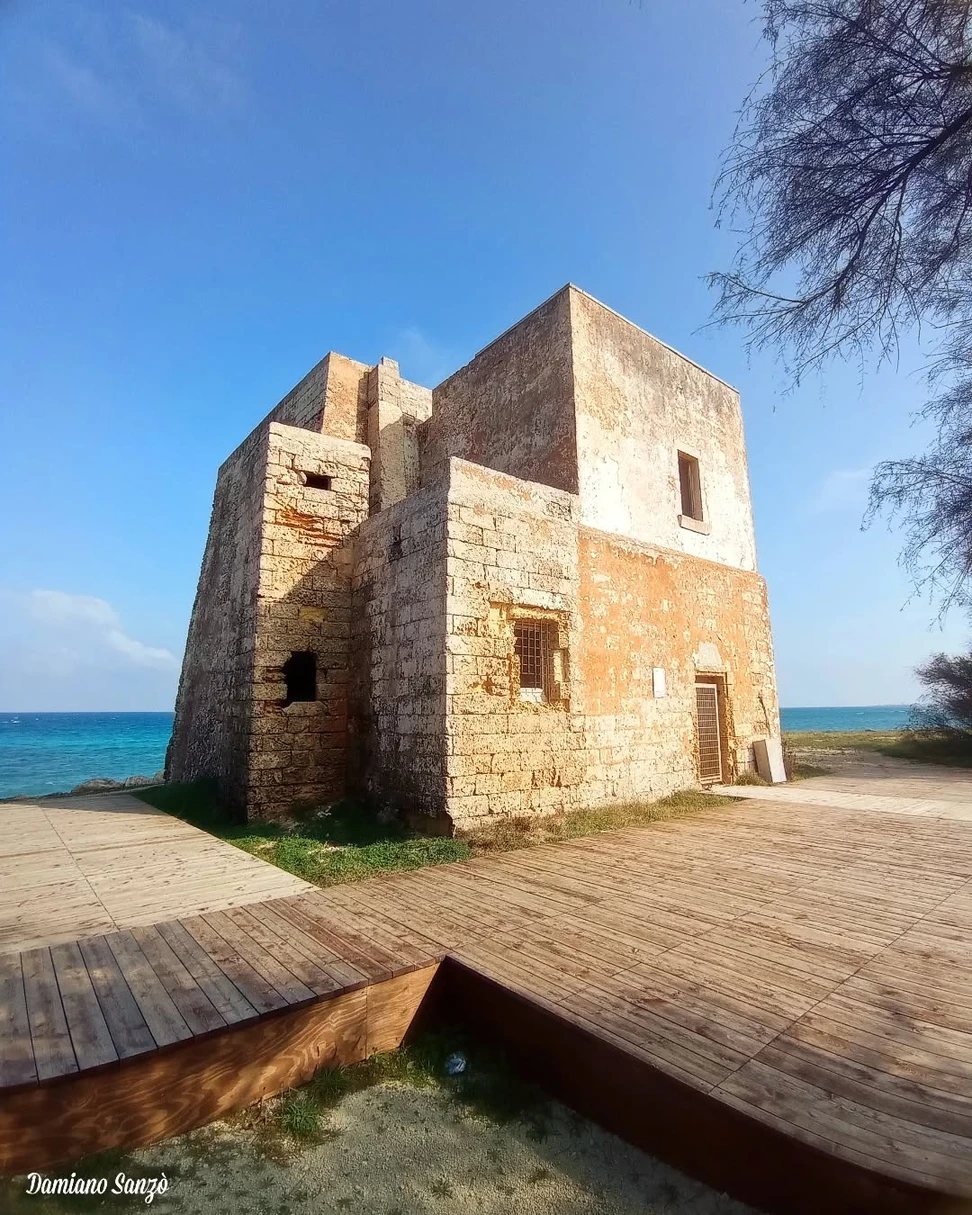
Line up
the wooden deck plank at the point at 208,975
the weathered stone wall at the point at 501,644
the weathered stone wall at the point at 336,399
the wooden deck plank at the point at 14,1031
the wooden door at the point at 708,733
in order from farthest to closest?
1. the weathered stone wall at the point at 336,399
2. the wooden door at the point at 708,733
3. the weathered stone wall at the point at 501,644
4. the wooden deck plank at the point at 208,975
5. the wooden deck plank at the point at 14,1031

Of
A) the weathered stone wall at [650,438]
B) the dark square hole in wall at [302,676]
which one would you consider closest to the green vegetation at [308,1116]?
the dark square hole in wall at [302,676]

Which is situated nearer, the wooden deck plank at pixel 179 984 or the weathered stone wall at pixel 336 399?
the wooden deck plank at pixel 179 984

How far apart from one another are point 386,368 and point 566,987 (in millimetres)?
10256

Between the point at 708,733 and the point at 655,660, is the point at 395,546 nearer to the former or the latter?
the point at 655,660

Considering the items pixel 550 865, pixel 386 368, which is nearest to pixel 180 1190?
pixel 550 865

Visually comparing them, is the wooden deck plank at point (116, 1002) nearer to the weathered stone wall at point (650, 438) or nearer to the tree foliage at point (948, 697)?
the weathered stone wall at point (650, 438)

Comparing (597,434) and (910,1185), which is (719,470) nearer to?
(597,434)

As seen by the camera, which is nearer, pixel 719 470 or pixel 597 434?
pixel 597 434

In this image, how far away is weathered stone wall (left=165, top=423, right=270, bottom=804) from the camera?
7.80 metres

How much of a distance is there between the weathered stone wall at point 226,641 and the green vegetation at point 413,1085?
4.98m

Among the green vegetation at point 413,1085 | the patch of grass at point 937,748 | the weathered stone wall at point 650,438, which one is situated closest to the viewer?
the green vegetation at point 413,1085

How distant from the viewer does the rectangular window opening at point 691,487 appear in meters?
10.5

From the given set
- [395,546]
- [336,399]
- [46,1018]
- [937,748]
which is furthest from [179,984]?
[937,748]

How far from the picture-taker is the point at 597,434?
28.2 feet
